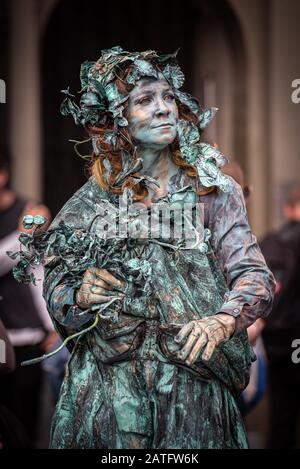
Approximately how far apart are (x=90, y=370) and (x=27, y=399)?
11.9 feet

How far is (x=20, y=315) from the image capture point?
902 centimetres

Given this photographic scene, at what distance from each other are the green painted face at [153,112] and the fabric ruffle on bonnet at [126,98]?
0.11 ft

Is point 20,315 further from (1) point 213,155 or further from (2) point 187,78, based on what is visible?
(2) point 187,78

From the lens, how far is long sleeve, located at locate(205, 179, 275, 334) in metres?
5.55

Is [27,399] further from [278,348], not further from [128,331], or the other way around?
[128,331]

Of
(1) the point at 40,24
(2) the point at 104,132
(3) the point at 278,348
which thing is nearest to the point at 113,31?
(1) the point at 40,24

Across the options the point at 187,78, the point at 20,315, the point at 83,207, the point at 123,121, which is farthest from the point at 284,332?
the point at 123,121

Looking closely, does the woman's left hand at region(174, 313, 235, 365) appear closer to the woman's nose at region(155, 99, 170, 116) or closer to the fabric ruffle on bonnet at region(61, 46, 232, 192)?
the fabric ruffle on bonnet at region(61, 46, 232, 192)

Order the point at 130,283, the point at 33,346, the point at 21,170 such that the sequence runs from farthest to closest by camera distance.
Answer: the point at 21,170
the point at 33,346
the point at 130,283

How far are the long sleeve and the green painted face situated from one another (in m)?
0.31

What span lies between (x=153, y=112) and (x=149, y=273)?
1.98 feet

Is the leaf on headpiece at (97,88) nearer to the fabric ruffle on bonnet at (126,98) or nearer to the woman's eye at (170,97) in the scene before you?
the fabric ruffle on bonnet at (126,98)

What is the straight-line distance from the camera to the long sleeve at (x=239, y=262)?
18.2 ft

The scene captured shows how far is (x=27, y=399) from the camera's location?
9.31 metres
